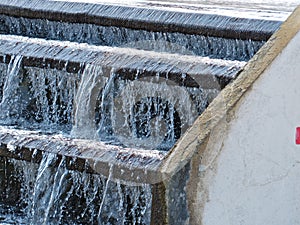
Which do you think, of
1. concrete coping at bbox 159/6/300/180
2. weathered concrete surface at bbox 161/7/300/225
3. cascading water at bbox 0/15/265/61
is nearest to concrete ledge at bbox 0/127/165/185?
concrete coping at bbox 159/6/300/180

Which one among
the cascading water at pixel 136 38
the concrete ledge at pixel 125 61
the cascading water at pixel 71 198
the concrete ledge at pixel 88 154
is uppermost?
the cascading water at pixel 136 38

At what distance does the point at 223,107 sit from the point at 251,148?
1.01ft

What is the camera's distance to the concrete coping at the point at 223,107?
16.0 feet

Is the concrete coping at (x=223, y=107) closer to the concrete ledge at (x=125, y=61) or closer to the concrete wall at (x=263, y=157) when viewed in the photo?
the concrete wall at (x=263, y=157)

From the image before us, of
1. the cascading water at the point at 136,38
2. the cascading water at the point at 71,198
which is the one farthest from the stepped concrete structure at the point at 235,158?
the cascading water at the point at 136,38

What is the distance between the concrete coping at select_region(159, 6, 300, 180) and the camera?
4.88 metres

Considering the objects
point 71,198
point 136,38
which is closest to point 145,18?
point 136,38

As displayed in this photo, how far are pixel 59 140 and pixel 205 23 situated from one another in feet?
6.30

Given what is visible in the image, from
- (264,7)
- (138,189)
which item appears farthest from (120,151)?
(264,7)

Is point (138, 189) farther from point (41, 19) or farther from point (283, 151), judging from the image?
point (41, 19)

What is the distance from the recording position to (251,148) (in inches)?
202

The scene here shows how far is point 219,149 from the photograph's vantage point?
16.3ft

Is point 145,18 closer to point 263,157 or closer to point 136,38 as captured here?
point 136,38

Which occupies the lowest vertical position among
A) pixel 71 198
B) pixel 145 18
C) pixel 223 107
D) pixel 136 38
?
pixel 71 198
